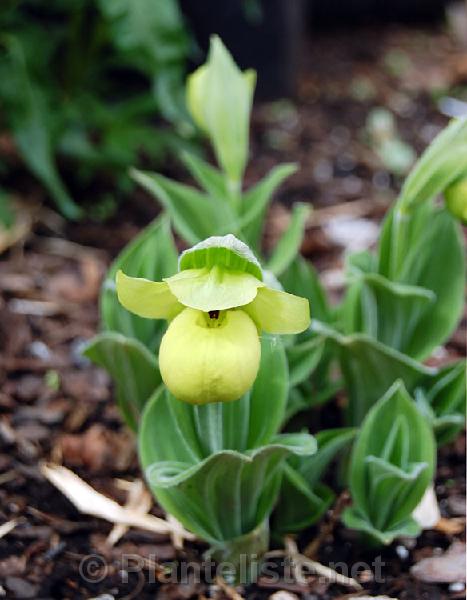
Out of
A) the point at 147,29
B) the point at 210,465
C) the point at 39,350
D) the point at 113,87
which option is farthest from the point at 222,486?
the point at 113,87

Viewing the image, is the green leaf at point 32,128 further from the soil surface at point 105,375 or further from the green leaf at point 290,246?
the green leaf at point 290,246

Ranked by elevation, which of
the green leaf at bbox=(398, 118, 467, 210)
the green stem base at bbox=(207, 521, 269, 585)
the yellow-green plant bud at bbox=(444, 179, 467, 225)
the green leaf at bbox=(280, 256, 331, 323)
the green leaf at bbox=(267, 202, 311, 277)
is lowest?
the green stem base at bbox=(207, 521, 269, 585)

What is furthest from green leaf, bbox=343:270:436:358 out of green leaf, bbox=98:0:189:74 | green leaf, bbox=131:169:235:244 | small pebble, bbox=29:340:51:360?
green leaf, bbox=98:0:189:74

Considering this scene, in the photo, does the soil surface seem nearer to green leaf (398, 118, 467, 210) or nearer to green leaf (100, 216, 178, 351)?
green leaf (100, 216, 178, 351)

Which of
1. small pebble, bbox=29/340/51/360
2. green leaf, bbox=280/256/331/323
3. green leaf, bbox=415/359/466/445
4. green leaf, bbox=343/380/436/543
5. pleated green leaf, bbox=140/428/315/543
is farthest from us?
small pebble, bbox=29/340/51/360

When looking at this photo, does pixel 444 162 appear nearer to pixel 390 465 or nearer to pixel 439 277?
pixel 439 277

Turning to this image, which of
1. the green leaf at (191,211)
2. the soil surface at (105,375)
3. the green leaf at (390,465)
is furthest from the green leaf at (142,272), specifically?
the green leaf at (390,465)
